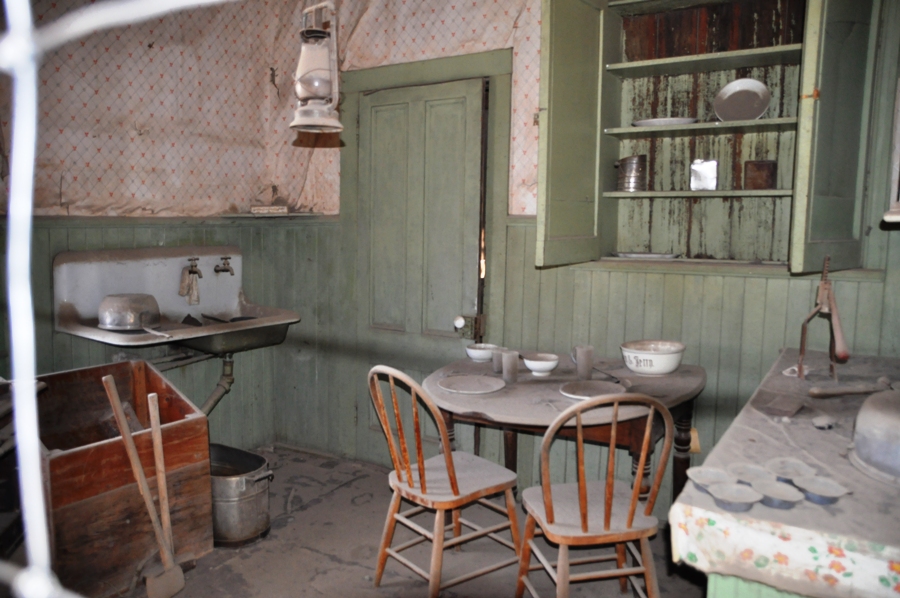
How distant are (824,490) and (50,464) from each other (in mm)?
2107

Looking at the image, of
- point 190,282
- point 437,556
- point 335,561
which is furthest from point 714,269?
point 190,282

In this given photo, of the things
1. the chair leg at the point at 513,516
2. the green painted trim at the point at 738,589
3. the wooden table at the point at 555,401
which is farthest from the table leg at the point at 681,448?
the green painted trim at the point at 738,589

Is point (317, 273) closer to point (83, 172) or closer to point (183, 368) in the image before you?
point (183, 368)

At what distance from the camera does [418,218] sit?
3.43 meters

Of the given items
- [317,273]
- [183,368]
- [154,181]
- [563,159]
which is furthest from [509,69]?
[183,368]

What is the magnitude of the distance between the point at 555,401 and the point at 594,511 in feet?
1.21

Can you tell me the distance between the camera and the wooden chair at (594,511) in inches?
76.2

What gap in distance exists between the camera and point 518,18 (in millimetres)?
3080

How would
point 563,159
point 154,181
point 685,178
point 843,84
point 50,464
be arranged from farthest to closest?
1. point 154,181
2. point 685,178
3. point 563,159
4. point 843,84
5. point 50,464

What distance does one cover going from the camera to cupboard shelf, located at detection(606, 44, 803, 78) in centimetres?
255

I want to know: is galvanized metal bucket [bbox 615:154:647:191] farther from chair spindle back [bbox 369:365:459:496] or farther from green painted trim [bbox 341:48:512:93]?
chair spindle back [bbox 369:365:459:496]

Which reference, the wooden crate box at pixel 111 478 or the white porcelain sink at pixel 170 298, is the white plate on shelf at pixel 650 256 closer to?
the white porcelain sink at pixel 170 298

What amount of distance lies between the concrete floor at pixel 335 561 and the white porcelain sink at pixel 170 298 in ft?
2.77

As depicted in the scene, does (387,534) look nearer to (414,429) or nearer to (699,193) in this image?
(414,429)
